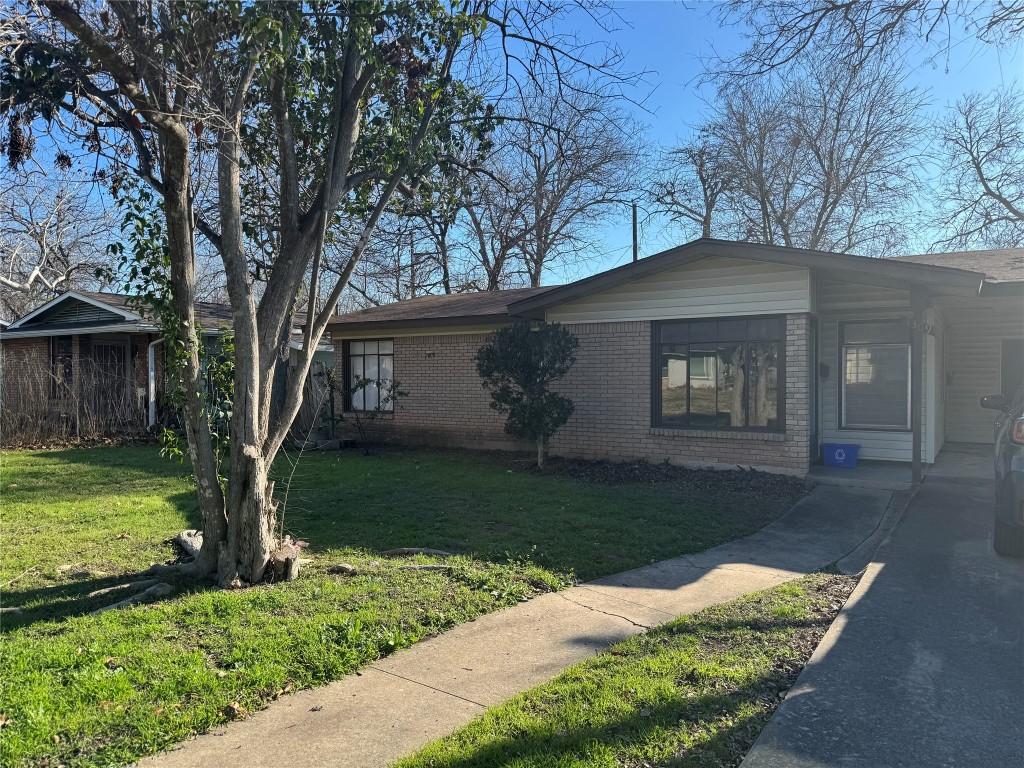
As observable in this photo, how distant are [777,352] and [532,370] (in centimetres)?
384

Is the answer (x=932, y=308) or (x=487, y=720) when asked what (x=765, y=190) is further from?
(x=487, y=720)

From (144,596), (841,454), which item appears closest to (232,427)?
(144,596)

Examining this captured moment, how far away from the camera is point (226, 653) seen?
402 cm

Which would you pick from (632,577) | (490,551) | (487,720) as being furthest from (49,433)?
(487,720)

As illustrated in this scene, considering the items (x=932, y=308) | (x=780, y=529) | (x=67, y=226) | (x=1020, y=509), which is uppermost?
(x=67, y=226)

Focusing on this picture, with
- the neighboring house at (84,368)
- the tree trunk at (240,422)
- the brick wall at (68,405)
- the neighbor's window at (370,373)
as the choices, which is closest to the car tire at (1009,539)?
the tree trunk at (240,422)

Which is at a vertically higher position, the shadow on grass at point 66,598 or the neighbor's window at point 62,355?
the neighbor's window at point 62,355

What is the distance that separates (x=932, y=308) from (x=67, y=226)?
101ft

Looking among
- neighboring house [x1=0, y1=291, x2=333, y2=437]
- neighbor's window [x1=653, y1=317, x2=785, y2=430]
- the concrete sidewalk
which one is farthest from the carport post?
neighboring house [x1=0, y1=291, x2=333, y2=437]

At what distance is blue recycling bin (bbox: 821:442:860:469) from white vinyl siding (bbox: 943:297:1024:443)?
3.82 metres

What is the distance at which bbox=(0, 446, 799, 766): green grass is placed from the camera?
345 cm

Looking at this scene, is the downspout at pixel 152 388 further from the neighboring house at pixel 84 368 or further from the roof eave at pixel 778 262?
the roof eave at pixel 778 262

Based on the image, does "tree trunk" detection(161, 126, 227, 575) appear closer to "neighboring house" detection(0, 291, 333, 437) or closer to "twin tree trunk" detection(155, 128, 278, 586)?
"twin tree trunk" detection(155, 128, 278, 586)

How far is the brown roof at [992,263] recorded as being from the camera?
10.3 meters
